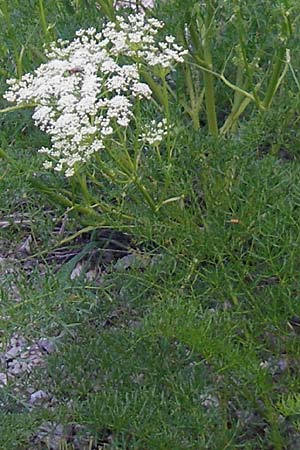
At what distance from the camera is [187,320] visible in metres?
2.06

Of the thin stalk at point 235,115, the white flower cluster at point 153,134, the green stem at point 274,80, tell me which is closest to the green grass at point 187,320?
the green stem at point 274,80

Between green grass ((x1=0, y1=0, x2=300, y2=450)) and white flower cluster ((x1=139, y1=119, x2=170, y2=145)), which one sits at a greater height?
white flower cluster ((x1=139, y1=119, x2=170, y2=145))

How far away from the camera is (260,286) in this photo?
7.91 feet

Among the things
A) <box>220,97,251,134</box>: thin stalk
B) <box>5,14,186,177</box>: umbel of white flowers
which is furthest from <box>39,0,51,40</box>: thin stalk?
<box>220,97,251,134</box>: thin stalk

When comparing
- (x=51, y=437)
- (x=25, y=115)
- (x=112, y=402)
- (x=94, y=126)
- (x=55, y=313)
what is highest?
(x=94, y=126)

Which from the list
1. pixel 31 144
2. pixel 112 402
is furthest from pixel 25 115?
pixel 112 402

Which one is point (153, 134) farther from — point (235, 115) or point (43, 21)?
point (235, 115)

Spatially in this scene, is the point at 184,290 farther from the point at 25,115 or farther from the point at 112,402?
the point at 25,115

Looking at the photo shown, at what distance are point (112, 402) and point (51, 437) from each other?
34 cm

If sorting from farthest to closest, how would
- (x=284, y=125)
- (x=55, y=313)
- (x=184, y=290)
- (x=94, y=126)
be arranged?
(x=284, y=125), (x=184, y=290), (x=55, y=313), (x=94, y=126)

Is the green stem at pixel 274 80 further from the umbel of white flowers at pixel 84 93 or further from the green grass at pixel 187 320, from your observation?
the umbel of white flowers at pixel 84 93

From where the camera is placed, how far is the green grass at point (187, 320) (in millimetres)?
2143

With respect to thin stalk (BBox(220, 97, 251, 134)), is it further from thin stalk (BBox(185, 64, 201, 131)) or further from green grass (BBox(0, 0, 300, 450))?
green grass (BBox(0, 0, 300, 450))

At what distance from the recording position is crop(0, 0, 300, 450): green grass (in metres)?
A: 2.14
